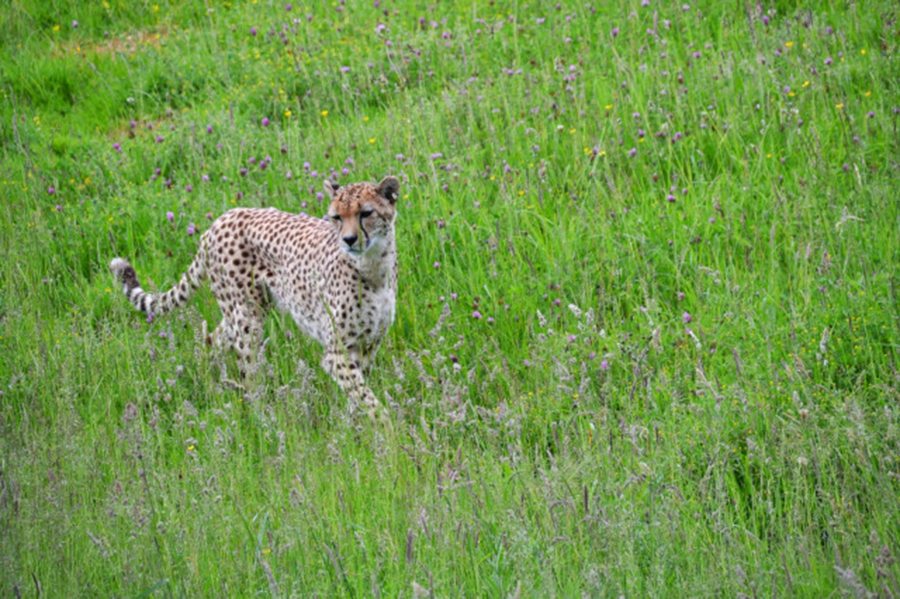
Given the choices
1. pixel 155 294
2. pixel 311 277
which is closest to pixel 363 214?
pixel 311 277

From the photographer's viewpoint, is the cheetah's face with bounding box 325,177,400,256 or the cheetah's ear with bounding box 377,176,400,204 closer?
the cheetah's face with bounding box 325,177,400,256

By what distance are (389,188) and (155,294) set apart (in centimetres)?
170

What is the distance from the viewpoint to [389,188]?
6.53 metres

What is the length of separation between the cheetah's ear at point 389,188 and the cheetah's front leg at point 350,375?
0.90 meters

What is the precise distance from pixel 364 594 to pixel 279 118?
19.1 feet

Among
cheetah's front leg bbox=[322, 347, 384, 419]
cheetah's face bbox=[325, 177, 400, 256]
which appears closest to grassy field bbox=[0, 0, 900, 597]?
cheetah's front leg bbox=[322, 347, 384, 419]

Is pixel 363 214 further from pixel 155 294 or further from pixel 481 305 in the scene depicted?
pixel 155 294

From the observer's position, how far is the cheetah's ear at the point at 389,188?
646 centimetres

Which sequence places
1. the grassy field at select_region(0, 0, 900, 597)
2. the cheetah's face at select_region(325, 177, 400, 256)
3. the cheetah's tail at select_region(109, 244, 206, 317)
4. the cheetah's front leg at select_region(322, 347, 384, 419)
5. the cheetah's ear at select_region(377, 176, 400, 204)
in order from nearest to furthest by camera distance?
the grassy field at select_region(0, 0, 900, 597) < the cheetah's front leg at select_region(322, 347, 384, 419) < the cheetah's face at select_region(325, 177, 400, 256) < the cheetah's ear at select_region(377, 176, 400, 204) < the cheetah's tail at select_region(109, 244, 206, 317)

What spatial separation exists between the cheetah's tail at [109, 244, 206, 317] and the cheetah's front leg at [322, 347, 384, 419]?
129 centimetres

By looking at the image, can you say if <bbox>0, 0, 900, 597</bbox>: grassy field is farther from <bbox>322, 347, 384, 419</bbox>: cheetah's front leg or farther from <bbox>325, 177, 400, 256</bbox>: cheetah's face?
<bbox>325, 177, 400, 256</bbox>: cheetah's face

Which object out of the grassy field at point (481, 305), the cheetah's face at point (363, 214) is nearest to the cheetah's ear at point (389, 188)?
the cheetah's face at point (363, 214)

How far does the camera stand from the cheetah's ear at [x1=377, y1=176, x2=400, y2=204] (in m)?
6.46

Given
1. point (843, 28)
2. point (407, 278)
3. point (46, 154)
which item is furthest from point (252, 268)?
point (843, 28)
